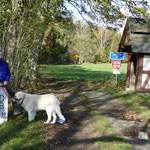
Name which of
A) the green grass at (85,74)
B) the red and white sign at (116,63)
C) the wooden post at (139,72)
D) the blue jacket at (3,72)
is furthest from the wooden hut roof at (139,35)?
the blue jacket at (3,72)

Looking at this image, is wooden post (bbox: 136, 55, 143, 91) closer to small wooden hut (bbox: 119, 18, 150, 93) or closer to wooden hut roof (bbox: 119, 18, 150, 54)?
small wooden hut (bbox: 119, 18, 150, 93)

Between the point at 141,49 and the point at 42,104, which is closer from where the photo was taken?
the point at 42,104

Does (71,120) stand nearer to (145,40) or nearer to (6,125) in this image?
(6,125)

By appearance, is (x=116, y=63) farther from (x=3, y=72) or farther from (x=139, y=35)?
(x=3, y=72)

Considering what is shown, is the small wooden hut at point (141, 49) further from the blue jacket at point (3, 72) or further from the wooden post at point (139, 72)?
the blue jacket at point (3, 72)

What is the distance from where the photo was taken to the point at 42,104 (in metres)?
5.90

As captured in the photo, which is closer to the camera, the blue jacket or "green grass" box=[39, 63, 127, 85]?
the blue jacket

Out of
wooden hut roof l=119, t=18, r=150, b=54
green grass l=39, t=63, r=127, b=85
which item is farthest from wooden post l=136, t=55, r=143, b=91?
green grass l=39, t=63, r=127, b=85

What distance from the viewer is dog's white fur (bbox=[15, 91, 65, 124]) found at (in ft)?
18.9

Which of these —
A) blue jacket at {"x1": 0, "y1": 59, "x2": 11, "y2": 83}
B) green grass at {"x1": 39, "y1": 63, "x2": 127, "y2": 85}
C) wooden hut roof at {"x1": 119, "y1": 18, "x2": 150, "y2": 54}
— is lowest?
green grass at {"x1": 39, "y1": 63, "x2": 127, "y2": 85}

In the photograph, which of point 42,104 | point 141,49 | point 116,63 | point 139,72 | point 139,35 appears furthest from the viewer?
point 116,63

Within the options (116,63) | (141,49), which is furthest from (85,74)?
(141,49)

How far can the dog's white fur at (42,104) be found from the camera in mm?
5762

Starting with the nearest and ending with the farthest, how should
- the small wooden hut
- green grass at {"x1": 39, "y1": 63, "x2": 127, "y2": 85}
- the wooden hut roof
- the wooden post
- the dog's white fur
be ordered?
the dog's white fur → the wooden hut roof → the small wooden hut → the wooden post → green grass at {"x1": 39, "y1": 63, "x2": 127, "y2": 85}
